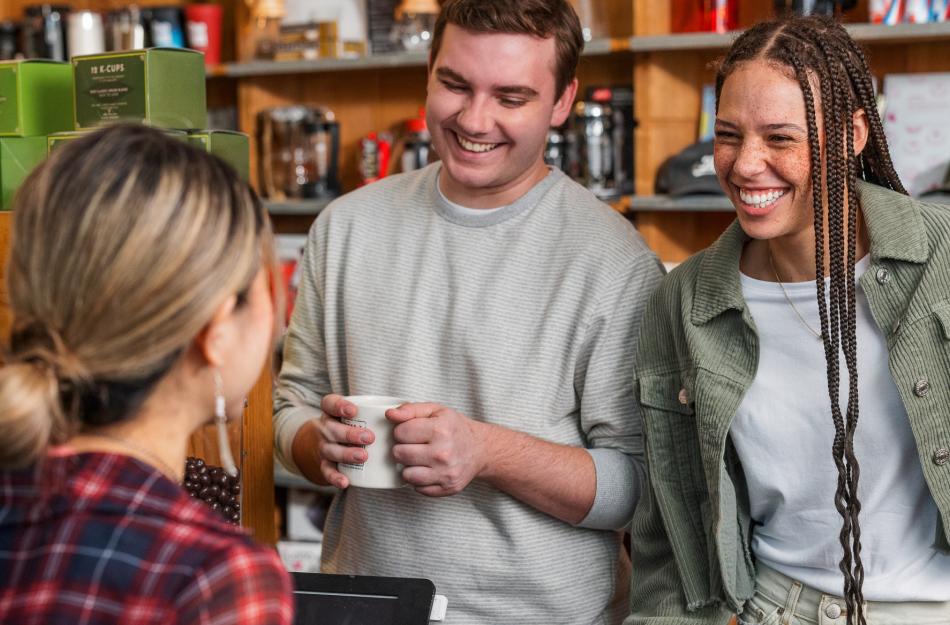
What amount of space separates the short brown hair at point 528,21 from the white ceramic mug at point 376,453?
0.56m

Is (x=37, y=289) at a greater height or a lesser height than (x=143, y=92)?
lesser

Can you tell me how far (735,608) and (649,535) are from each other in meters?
0.17

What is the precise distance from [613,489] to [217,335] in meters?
0.82

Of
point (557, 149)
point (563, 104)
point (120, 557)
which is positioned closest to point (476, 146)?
point (563, 104)

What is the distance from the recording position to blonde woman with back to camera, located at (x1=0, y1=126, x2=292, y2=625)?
0.78 metres

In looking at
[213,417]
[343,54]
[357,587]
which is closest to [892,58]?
[343,54]

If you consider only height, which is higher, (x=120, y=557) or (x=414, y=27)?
(x=414, y=27)

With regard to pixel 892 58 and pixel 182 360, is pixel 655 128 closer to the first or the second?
pixel 892 58

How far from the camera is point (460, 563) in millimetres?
1565

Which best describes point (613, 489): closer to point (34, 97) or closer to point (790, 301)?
point (790, 301)

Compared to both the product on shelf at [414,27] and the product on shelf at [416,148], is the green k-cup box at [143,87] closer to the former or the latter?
the product on shelf at [416,148]

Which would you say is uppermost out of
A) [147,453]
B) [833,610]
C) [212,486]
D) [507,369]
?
[147,453]

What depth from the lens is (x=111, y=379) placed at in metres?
0.82

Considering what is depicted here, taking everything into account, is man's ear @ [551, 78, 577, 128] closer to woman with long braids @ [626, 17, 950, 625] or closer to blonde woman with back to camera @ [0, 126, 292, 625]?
woman with long braids @ [626, 17, 950, 625]
